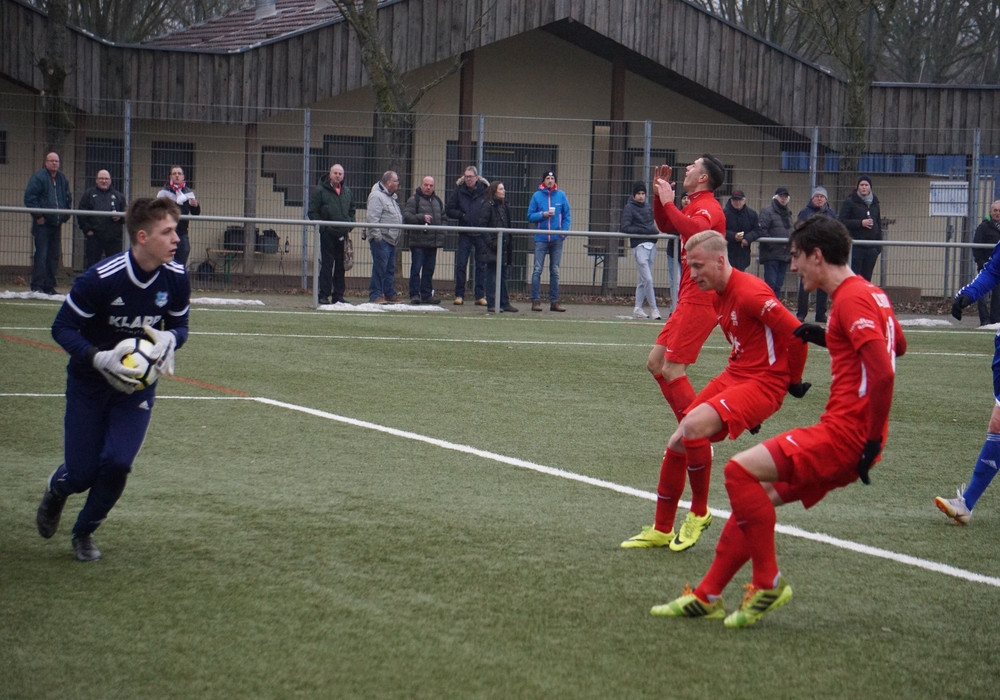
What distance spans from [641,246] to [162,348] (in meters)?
12.8

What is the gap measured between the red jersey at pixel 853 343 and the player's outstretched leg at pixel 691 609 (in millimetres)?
884

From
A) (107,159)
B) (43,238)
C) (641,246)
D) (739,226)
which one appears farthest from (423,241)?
(107,159)

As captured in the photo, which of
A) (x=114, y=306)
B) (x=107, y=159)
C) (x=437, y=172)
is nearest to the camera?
(x=114, y=306)

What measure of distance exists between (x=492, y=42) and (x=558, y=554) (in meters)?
17.7

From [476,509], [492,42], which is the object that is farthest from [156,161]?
[476,509]

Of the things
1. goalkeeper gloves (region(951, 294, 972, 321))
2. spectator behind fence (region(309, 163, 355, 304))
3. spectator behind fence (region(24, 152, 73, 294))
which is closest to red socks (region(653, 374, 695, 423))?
goalkeeper gloves (region(951, 294, 972, 321))

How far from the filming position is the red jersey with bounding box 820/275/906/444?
15.0 ft

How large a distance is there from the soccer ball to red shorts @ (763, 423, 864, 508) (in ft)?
8.90

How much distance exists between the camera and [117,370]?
16.8 feet

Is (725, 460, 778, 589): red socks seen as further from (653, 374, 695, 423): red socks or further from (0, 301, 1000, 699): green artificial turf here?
(653, 374, 695, 423): red socks

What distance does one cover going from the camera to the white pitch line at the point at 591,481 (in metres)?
5.68

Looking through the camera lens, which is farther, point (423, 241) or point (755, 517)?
point (423, 241)

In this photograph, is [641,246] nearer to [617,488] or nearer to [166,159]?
[166,159]

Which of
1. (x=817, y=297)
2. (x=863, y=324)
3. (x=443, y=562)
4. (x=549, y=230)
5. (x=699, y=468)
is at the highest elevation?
(x=549, y=230)
